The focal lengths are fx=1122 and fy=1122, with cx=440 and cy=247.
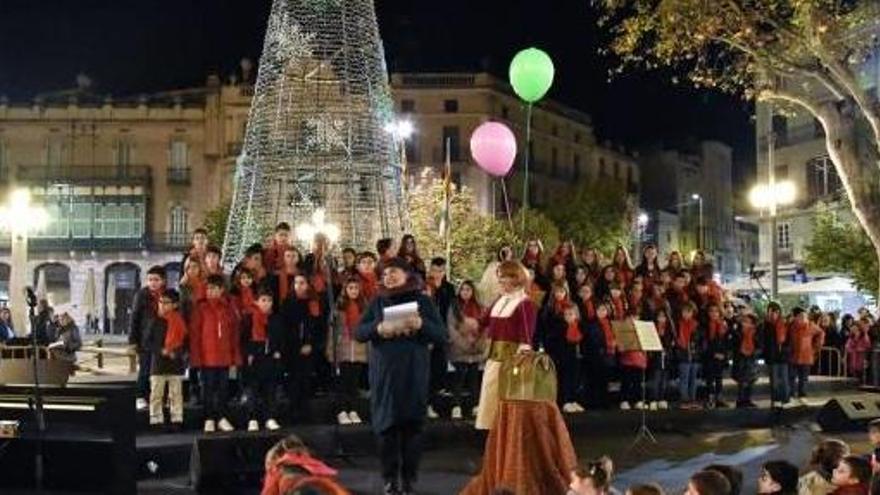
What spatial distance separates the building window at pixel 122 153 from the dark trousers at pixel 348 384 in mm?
54326

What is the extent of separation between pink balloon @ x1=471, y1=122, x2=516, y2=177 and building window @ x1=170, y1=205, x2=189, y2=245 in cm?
4983

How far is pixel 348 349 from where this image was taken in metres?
12.5

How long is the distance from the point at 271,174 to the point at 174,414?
6.59 metres

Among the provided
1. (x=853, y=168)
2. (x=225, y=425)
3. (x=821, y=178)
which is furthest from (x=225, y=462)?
(x=821, y=178)

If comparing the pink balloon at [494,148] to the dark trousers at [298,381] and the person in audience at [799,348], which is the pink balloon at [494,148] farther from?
the dark trousers at [298,381]

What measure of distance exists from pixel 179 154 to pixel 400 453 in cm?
5748

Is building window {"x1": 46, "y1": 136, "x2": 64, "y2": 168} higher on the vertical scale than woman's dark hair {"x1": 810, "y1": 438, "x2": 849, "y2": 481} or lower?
higher

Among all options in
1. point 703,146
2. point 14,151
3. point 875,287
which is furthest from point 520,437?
point 703,146

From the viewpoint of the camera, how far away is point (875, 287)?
35.7 metres

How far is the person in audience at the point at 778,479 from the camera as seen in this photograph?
664 cm

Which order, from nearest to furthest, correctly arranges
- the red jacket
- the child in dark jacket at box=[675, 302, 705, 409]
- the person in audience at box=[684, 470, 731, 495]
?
the person in audience at box=[684, 470, 731, 495]
the red jacket
the child in dark jacket at box=[675, 302, 705, 409]

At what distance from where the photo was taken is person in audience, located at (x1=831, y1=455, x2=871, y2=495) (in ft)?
22.6

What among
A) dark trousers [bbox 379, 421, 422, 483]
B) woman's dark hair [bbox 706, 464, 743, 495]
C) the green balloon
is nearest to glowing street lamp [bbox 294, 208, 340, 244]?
the green balloon

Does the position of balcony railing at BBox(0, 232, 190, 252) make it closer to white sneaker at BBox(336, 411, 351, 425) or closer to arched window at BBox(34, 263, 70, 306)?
arched window at BBox(34, 263, 70, 306)
